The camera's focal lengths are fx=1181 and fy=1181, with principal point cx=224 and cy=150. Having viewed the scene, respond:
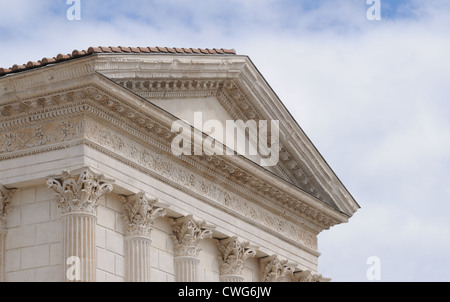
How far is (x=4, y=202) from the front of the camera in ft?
79.2

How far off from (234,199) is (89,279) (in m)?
6.70

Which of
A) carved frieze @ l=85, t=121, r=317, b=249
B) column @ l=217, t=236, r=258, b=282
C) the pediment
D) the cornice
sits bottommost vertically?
column @ l=217, t=236, r=258, b=282

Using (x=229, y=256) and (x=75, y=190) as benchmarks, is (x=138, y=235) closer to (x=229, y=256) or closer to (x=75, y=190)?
(x=75, y=190)

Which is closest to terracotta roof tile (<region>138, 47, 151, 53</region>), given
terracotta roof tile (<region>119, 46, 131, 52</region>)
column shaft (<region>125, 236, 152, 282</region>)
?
A: terracotta roof tile (<region>119, 46, 131, 52</region>)

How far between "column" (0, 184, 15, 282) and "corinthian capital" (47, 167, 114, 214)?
3.58ft

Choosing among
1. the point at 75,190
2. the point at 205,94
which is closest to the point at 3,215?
the point at 75,190

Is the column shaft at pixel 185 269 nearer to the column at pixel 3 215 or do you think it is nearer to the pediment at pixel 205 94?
the pediment at pixel 205 94

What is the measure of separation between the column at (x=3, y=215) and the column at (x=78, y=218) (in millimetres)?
1091

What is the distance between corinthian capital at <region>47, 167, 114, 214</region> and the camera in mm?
23484

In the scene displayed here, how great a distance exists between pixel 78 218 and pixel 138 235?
2047 millimetres

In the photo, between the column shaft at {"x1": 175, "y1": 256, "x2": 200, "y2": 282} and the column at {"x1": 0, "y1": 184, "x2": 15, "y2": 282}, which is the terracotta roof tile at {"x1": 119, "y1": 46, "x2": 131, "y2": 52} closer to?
the column at {"x1": 0, "y1": 184, "x2": 15, "y2": 282}

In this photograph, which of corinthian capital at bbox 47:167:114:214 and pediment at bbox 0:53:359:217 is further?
pediment at bbox 0:53:359:217

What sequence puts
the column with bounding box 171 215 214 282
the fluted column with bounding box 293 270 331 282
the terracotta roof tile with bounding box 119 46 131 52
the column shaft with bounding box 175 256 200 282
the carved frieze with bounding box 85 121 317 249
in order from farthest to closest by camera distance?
the fluted column with bounding box 293 270 331 282, the column with bounding box 171 215 214 282, the column shaft with bounding box 175 256 200 282, the terracotta roof tile with bounding box 119 46 131 52, the carved frieze with bounding box 85 121 317 249

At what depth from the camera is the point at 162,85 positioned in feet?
86.8
